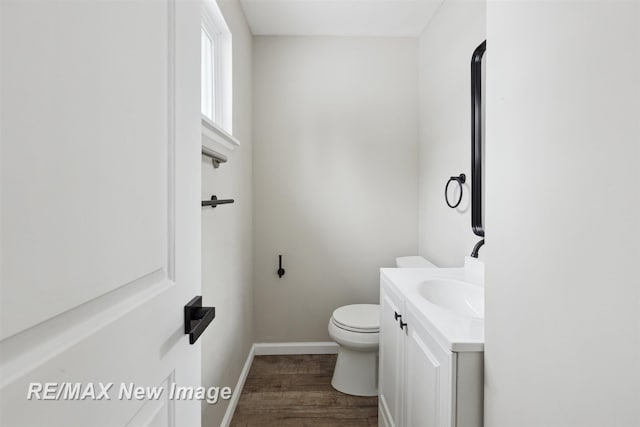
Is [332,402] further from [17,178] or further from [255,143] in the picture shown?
[17,178]

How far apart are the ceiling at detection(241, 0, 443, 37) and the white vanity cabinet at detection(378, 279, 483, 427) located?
181cm

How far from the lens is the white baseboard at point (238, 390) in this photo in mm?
1747

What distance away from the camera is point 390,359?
152 cm

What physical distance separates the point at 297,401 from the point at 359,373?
0.41 meters

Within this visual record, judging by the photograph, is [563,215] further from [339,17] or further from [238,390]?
[339,17]

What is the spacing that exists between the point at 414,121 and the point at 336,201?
0.89 meters

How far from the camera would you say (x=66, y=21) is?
14.3 inches

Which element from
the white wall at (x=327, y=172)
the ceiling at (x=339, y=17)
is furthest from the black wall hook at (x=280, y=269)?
the ceiling at (x=339, y=17)

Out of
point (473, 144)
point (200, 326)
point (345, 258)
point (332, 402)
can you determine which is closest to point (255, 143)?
point (345, 258)

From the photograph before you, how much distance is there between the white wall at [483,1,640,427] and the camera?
0.50 meters

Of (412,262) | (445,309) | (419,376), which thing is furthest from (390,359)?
(412,262)

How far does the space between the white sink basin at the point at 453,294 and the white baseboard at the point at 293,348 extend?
1.36 meters

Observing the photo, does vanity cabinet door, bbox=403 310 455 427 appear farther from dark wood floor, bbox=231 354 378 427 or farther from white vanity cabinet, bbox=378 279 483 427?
dark wood floor, bbox=231 354 378 427

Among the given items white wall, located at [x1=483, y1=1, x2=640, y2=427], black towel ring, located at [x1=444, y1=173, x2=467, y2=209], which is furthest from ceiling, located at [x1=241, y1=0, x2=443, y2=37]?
white wall, located at [x1=483, y1=1, x2=640, y2=427]
